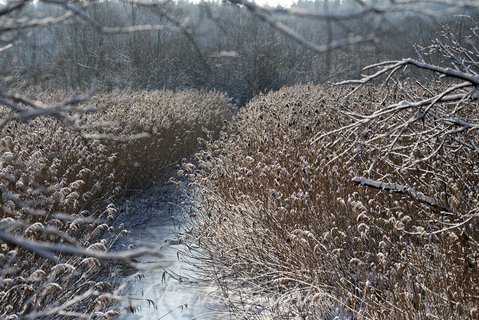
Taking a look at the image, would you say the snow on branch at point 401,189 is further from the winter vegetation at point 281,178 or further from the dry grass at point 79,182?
the dry grass at point 79,182

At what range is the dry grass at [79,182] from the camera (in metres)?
3.59

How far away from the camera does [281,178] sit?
5.27 metres

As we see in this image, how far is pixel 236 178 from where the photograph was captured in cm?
588

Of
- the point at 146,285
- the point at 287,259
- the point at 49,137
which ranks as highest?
the point at 49,137

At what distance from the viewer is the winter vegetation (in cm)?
129

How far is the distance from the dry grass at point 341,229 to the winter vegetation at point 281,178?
19 millimetres

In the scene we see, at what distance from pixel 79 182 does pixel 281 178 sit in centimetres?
174

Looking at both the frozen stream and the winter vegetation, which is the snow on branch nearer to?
the winter vegetation

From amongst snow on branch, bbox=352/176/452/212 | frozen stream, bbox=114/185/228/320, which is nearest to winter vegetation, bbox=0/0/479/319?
snow on branch, bbox=352/176/452/212

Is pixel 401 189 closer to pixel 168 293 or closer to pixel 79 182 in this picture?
pixel 168 293

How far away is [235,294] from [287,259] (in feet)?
2.13

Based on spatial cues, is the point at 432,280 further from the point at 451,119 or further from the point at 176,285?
the point at 176,285

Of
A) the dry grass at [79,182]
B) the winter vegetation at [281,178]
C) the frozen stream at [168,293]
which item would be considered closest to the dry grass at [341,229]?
the winter vegetation at [281,178]

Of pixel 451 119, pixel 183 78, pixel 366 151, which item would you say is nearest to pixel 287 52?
pixel 183 78
